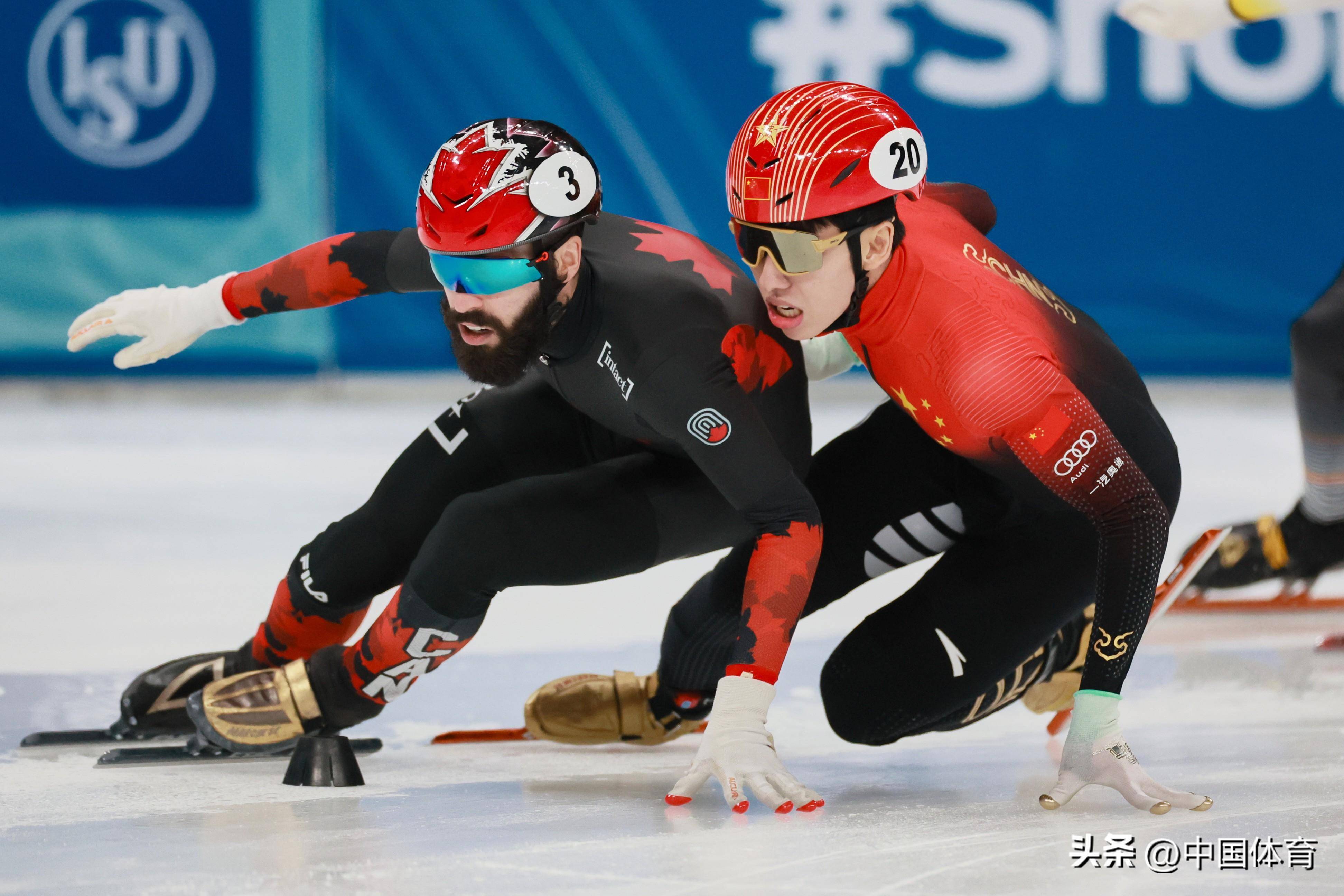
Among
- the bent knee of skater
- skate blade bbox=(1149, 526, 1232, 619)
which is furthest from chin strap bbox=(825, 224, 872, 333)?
skate blade bbox=(1149, 526, 1232, 619)

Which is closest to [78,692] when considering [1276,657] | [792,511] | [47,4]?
[792,511]

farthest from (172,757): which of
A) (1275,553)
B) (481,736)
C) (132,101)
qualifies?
(132,101)

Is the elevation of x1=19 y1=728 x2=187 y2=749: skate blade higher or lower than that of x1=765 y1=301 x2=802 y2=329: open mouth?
lower

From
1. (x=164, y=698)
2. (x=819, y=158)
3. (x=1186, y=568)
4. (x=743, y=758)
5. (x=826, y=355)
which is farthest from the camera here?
(x=1186, y=568)

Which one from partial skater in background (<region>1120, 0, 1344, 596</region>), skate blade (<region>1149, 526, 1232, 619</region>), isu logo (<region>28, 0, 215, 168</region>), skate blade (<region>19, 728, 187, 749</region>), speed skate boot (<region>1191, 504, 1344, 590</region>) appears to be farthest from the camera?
isu logo (<region>28, 0, 215, 168</region>)

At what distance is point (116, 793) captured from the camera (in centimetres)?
261

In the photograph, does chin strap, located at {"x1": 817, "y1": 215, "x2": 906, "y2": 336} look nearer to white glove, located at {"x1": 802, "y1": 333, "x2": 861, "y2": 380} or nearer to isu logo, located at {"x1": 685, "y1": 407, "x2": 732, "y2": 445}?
isu logo, located at {"x1": 685, "y1": 407, "x2": 732, "y2": 445}

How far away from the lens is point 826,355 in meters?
3.15

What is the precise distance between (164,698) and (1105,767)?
175 centimetres

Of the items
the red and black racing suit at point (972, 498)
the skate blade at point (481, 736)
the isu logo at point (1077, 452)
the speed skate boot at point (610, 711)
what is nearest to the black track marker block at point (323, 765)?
the skate blade at point (481, 736)

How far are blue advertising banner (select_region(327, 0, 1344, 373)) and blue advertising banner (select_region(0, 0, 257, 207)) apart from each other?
19.7 inches

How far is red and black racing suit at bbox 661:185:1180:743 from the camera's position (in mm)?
2482

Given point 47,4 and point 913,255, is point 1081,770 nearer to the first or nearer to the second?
point 913,255

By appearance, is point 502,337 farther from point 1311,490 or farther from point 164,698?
point 1311,490
